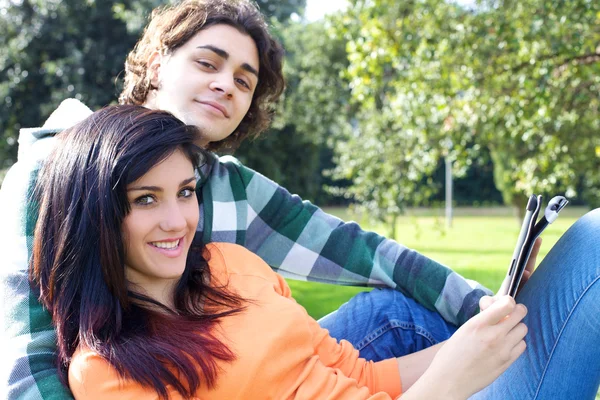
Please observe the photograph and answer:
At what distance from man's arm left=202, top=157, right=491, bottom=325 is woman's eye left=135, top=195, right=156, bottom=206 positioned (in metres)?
0.58

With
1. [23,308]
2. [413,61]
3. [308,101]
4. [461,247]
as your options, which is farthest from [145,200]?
[308,101]

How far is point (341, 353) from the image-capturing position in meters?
1.72

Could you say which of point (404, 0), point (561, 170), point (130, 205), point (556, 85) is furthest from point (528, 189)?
point (130, 205)

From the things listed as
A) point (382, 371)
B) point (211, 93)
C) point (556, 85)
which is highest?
point (556, 85)

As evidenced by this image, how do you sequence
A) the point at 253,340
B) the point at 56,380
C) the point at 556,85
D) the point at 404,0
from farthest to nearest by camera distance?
1. the point at 404,0
2. the point at 556,85
3. the point at 253,340
4. the point at 56,380

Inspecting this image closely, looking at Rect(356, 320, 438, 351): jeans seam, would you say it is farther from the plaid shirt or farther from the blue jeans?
the blue jeans

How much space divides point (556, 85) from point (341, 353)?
4471mm

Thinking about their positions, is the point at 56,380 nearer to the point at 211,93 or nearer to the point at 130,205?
the point at 130,205

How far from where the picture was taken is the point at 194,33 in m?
2.15

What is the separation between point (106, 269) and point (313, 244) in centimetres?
90

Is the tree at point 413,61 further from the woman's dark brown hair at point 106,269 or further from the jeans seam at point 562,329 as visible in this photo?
the woman's dark brown hair at point 106,269

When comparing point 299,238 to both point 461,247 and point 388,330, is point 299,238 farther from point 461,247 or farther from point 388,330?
point 461,247

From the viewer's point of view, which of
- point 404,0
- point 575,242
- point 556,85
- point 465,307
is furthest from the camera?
point 404,0

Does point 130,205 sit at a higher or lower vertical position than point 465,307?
higher
